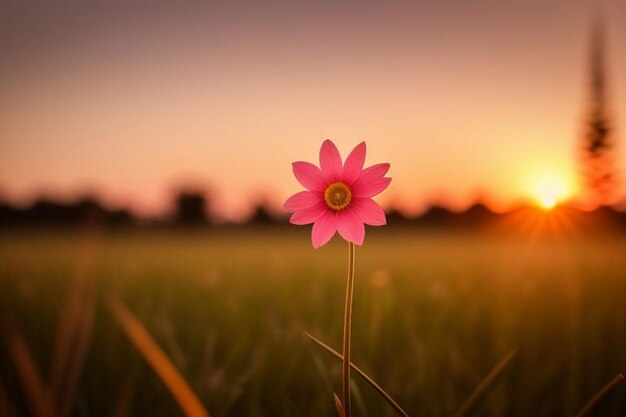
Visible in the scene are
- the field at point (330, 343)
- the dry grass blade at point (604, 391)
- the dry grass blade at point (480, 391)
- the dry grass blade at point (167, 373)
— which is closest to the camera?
the dry grass blade at point (167, 373)

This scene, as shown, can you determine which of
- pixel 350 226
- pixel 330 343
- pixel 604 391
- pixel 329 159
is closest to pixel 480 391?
pixel 604 391

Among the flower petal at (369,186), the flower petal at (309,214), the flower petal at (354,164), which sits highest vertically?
the flower petal at (354,164)

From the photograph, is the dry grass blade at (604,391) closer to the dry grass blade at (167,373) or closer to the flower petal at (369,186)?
the flower petal at (369,186)

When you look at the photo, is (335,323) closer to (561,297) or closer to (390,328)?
(390,328)

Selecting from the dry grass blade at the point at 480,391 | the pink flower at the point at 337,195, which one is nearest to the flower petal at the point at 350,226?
the pink flower at the point at 337,195

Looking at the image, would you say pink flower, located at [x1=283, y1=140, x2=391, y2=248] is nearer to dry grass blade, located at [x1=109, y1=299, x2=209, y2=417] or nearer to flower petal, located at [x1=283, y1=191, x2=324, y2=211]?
flower petal, located at [x1=283, y1=191, x2=324, y2=211]

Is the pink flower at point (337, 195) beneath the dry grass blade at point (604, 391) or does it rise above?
above

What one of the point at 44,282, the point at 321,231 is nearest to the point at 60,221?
the point at 44,282
